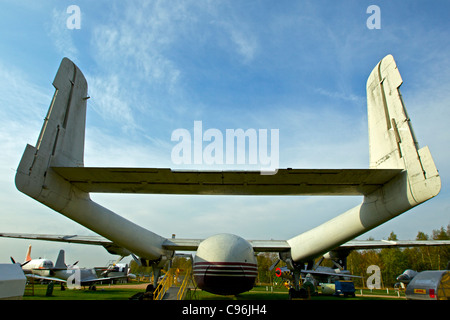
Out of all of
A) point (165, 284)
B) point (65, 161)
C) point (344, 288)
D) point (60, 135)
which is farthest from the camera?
point (344, 288)

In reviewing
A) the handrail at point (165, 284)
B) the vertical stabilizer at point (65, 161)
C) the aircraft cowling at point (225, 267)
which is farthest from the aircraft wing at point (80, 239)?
the aircraft cowling at point (225, 267)

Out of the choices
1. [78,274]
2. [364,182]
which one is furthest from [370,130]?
[78,274]

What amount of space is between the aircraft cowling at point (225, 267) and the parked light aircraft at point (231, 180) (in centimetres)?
3

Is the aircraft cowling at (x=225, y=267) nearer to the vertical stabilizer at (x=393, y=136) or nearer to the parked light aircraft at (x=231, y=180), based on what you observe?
the parked light aircraft at (x=231, y=180)

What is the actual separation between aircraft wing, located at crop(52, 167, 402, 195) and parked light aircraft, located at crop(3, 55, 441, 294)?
0.03 meters

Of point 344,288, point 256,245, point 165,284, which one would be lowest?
point 344,288

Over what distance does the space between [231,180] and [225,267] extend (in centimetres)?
404

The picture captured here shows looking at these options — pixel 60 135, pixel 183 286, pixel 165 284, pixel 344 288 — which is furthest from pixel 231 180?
pixel 344 288

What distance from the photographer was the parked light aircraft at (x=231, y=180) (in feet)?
21.1

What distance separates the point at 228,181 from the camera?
23.0 feet

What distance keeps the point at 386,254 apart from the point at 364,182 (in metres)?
47.8

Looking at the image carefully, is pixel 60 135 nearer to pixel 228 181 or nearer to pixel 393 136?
pixel 228 181

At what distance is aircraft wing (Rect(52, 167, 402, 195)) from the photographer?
661 centimetres
